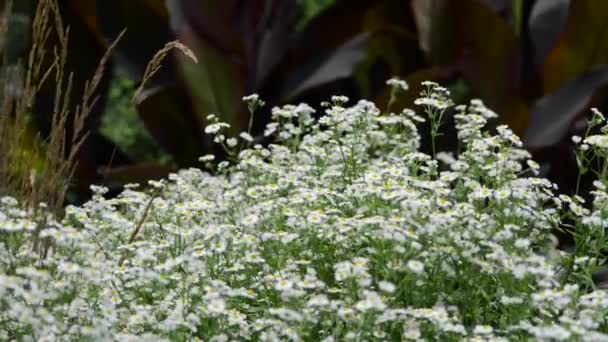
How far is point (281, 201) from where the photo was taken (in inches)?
118

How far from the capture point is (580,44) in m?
5.21

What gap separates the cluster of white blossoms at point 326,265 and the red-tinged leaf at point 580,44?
6.65 ft

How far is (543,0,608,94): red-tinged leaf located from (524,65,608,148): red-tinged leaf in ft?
0.30

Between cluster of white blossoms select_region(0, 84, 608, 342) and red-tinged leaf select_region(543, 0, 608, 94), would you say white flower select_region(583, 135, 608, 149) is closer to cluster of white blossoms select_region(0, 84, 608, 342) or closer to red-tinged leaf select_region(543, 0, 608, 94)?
cluster of white blossoms select_region(0, 84, 608, 342)

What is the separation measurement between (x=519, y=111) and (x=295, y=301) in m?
2.90

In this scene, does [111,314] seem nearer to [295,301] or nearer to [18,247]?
[18,247]

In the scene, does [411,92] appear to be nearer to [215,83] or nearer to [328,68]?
[328,68]

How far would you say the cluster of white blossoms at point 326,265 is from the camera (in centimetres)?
251

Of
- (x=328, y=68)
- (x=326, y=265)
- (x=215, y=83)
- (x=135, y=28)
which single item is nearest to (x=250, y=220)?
(x=326, y=265)

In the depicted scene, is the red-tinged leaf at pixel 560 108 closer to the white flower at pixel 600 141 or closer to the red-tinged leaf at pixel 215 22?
the red-tinged leaf at pixel 215 22

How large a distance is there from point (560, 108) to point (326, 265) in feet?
8.19

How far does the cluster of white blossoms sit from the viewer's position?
2.51 m

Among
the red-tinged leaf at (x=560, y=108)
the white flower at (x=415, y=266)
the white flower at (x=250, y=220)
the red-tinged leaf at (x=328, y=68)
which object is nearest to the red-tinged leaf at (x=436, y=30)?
the red-tinged leaf at (x=328, y=68)

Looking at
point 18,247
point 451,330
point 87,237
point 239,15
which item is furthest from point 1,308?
point 239,15
